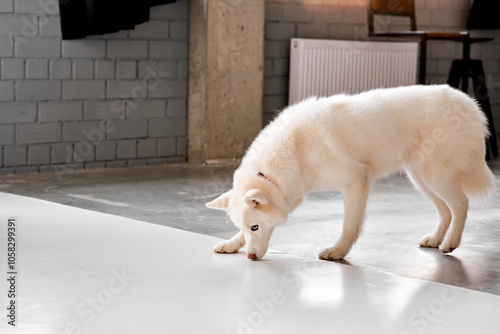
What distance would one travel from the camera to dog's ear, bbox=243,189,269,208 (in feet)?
10.2

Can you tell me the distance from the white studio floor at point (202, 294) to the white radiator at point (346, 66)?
344cm

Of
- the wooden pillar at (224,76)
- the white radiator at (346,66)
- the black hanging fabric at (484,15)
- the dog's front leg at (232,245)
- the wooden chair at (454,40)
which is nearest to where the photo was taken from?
the dog's front leg at (232,245)

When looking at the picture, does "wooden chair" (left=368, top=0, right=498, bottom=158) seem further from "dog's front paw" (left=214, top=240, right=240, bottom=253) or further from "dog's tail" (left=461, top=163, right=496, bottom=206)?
"dog's front paw" (left=214, top=240, right=240, bottom=253)

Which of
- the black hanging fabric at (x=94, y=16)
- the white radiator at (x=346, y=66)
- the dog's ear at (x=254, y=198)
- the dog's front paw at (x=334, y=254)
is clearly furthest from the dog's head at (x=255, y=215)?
the white radiator at (x=346, y=66)

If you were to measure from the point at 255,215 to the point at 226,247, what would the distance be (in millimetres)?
327

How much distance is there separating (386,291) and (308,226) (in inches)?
50.6

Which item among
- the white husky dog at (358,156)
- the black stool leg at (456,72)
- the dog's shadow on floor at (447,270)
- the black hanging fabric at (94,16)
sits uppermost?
the black hanging fabric at (94,16)

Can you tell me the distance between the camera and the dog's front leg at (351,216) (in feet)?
11.0

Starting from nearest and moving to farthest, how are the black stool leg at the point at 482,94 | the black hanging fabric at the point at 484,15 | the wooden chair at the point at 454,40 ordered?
the wooden chair at the point at 454,40 < the black stool leg at the point at 482,94 < the black hanging fabric at the point at 484,15

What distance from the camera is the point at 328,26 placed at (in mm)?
7250

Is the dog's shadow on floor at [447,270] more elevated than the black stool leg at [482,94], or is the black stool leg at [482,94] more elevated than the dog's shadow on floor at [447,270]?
the black stool leg at [482,94]

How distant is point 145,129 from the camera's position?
20.8ft

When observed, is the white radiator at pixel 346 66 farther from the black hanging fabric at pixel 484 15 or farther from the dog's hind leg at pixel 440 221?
the dog's hind leg at pixel 440 221

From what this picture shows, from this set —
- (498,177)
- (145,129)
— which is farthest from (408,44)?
(145,129)
